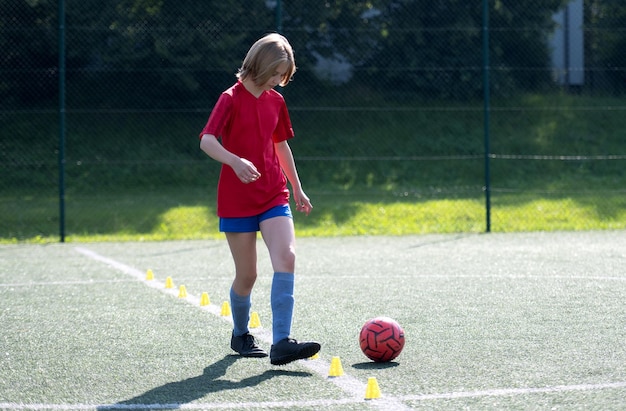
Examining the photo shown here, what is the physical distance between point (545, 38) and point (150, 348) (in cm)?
1818

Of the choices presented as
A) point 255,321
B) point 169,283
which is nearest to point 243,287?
point 255,321

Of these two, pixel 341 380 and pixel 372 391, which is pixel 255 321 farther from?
pixel 372 391

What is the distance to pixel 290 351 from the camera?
5.21 meters

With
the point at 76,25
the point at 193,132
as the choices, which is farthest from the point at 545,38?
the point at 76,25

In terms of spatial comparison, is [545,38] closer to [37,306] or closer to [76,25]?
[76,25]

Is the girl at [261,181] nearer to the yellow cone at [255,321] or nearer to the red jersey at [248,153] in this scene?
the red jersey at [248,153]

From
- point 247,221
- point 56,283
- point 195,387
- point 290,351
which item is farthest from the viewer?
point 56,283

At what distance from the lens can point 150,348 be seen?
19.5 ft

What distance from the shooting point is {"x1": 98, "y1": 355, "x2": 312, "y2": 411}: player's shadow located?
4.57 metres

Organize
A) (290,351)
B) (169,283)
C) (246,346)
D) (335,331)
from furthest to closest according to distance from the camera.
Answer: (169,283) → (335,331) → (246,346) → (290,351)

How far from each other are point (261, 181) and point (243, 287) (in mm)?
667

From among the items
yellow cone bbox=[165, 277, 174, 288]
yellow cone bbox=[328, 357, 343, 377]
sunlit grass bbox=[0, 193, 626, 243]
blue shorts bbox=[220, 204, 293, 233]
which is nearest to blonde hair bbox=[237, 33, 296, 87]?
blue shorts bbox=[220, 204, 293, 233]

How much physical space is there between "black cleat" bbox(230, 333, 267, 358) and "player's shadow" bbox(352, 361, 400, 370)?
0.62 m

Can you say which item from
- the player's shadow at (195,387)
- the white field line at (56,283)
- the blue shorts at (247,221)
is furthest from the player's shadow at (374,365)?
the white field line at (56,283)
